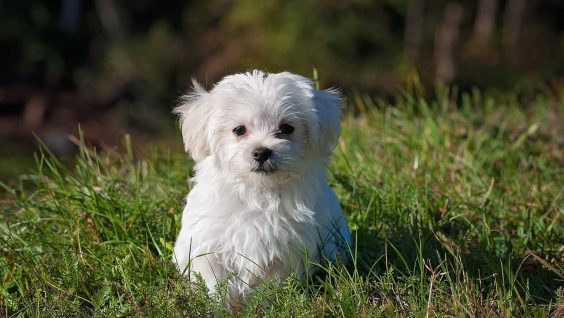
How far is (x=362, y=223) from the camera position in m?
5.05

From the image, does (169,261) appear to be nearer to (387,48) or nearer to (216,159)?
(216,159)

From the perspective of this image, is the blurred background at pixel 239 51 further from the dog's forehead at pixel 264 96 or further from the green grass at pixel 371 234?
the dog's forehead at pixel 264 96

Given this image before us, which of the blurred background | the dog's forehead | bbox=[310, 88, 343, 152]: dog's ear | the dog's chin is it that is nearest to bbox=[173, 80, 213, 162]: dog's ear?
the dog's forehead

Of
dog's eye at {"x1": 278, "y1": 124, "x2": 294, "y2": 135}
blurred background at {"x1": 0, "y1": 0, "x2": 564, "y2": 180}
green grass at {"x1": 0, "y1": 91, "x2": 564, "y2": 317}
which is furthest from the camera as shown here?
blurred background at {"x1": 0, "y1": 0, "x2": 564, "y2": 180}

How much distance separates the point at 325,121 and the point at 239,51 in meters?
17.4

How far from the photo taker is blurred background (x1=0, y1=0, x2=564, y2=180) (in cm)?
1878

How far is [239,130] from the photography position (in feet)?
13.9

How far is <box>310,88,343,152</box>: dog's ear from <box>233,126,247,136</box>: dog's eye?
350mm

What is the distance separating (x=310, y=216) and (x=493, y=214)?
5.47 ft

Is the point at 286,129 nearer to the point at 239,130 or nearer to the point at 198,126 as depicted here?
the point at 239,130

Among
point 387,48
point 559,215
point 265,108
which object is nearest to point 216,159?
point 265,108

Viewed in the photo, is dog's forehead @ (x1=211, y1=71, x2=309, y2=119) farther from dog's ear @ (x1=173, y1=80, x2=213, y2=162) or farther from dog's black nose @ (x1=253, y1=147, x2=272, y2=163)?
dog's black nose @ (x1=253, y1=147, x2=272, y2=163)

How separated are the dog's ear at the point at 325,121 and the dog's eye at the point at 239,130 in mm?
350

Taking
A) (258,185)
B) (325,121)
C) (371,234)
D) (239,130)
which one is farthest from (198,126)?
(371,234)
